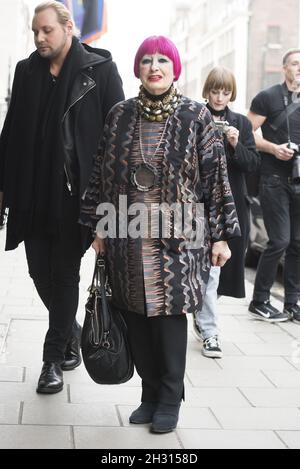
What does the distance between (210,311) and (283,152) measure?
5.68ft

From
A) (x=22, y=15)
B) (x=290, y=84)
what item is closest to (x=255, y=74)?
(x=22, y=15)

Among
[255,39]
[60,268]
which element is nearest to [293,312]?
[60,268]

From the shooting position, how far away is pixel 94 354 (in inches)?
Answer: 169

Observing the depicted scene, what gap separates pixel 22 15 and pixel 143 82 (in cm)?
3690

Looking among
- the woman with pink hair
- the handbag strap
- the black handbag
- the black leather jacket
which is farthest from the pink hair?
the black handbag

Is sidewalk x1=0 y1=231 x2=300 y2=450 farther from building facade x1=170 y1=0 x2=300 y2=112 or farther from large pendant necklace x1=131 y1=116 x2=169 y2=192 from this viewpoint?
building facade x1=170 y1=0 x2=300 y2=112

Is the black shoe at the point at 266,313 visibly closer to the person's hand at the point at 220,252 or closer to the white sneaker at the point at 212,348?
the white sneaker at the point at 212,348

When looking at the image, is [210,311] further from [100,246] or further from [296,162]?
[100,246]

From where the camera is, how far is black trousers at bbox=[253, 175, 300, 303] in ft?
24.1

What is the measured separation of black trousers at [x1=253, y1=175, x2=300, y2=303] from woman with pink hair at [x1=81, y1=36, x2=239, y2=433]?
3092 mm

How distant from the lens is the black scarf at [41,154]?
484 centimetres

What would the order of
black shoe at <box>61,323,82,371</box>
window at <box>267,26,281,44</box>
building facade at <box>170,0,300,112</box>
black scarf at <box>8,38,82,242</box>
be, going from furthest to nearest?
1. window at <box>267,26,281,44</box>
2. building facade at <box>170,0,300,112</box>
3. black shoe at <box>61,323,82,371</box>
4. black scarf at <box>8,38,82,242</box>

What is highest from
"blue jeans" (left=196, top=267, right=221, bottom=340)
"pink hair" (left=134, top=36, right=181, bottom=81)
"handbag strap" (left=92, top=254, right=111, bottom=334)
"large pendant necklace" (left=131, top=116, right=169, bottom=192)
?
"pink hair" (left=134, top=36, right=181, bottom=81)
